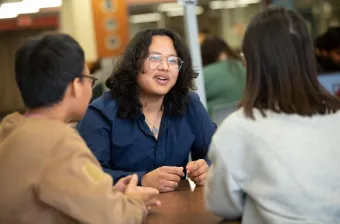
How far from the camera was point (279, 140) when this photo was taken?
1233 millimetres

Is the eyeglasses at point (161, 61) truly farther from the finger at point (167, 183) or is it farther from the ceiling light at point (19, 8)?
the ceiling light at point (19, 8)

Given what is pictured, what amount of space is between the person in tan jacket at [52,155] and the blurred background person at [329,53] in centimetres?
381

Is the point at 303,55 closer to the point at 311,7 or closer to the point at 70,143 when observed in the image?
the point at 70,143

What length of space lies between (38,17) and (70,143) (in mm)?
7438

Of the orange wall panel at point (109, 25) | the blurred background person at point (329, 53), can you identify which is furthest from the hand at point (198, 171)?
the orange wall panel at point (109, 25)

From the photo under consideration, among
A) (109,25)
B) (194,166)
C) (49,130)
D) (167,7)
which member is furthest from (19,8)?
(49,130)

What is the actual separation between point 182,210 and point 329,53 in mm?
3751

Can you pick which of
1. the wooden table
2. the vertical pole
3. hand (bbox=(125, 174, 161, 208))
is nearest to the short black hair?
hand (bbox=(125, 174, 161, 208))

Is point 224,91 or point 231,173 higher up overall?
point 231,173

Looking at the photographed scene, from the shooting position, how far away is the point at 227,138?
126cm

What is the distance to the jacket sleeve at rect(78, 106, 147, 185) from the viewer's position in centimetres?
189

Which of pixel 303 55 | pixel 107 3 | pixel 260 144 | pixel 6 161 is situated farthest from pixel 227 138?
pixel 107 3

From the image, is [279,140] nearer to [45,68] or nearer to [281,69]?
[281,69]

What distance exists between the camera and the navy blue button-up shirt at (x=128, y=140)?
1.91 metres
